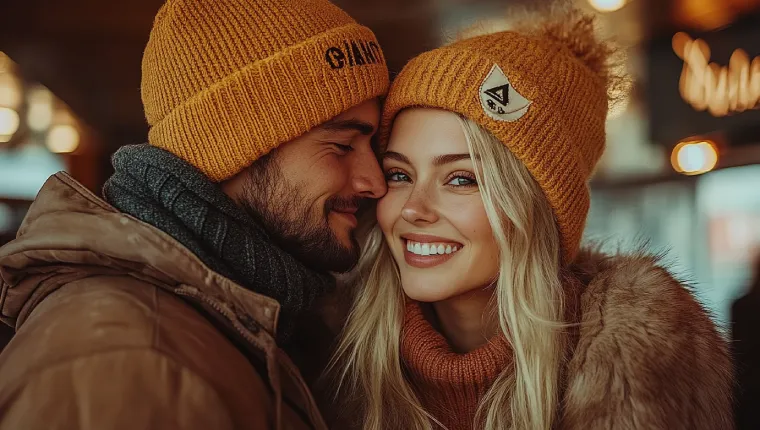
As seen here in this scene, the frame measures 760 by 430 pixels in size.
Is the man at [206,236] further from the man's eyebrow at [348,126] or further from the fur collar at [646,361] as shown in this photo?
the fur collar at [646,361]

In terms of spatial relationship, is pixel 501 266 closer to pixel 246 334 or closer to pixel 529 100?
pixel 529 100

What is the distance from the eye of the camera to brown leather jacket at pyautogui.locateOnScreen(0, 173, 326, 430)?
1158mm

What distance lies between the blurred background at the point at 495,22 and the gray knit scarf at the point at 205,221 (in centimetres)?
283

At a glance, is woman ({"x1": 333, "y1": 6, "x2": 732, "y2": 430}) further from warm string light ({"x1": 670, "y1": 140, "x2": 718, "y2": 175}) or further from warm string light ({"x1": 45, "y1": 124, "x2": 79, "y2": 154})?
warm string light ({"x1": 45, "y1": 124, "x2": 79, "y2": 154})

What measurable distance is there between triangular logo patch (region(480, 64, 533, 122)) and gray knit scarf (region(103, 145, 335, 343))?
0.73 metres

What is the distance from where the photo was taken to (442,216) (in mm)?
1984

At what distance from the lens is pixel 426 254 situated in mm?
2025

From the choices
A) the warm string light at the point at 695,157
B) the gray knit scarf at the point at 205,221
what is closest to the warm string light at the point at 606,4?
the warm string light at the point at 695,157

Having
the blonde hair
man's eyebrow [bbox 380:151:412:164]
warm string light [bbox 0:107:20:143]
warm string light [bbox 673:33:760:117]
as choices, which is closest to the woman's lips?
the blonde hair

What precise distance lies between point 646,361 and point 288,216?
105 cm

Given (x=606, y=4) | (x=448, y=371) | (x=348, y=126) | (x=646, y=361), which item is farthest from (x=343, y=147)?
(x=606, y=4)

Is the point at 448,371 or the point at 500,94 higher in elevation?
the point at 500,94

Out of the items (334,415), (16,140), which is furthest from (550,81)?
(16,140)

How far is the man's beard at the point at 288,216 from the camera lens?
6.14 ft
